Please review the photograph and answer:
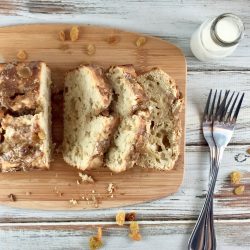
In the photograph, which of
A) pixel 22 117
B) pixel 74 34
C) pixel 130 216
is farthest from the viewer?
pixel 130 216

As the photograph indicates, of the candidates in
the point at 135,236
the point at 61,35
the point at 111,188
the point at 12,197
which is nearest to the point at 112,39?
the point at 61,35

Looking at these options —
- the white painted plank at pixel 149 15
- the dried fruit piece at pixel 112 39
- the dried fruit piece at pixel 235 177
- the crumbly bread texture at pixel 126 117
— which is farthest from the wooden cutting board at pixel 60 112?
the dried fruit piece at pixel 235 177

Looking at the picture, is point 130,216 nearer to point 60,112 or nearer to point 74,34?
point 60,112

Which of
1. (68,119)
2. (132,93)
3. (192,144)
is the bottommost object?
(192,144)

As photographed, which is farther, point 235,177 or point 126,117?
point 235,177

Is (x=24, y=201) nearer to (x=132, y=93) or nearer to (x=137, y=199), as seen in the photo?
(x=137, y=199)

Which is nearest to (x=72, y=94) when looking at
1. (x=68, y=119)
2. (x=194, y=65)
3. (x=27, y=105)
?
(x=68, y=119)

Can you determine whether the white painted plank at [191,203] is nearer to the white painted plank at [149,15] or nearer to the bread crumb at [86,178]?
the bread crumb at [86,178]
